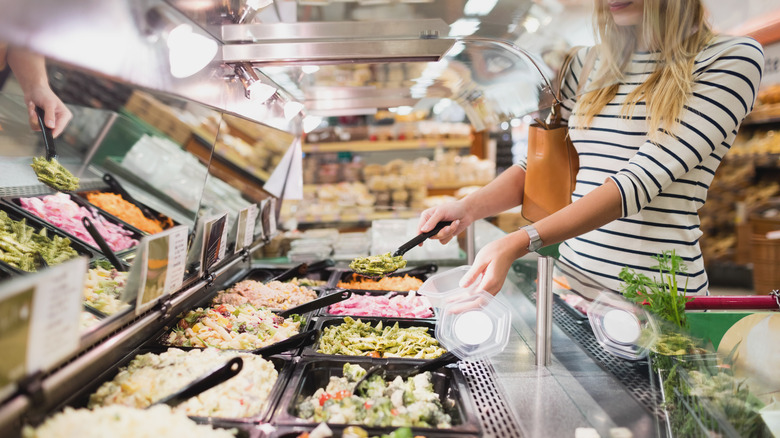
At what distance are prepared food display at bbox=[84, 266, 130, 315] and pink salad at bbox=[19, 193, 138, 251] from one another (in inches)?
19.9

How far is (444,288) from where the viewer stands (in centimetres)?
198

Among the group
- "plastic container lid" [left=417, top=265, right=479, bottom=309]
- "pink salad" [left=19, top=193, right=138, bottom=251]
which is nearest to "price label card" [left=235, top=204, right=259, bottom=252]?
"pink salad" [left=19, top=193, right=138, bottom=251]

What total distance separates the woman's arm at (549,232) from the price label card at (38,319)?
108cm

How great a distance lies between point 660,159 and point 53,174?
292 cm

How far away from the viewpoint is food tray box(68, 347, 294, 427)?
1.36m

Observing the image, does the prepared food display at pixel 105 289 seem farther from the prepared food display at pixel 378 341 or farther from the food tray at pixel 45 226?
the prepared food display at pixel 378 341

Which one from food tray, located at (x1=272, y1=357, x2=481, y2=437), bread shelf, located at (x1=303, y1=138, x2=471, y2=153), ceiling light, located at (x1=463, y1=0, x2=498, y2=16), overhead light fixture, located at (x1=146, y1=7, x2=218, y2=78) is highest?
bread shelf, located at (x1=303, y1=138, x2=471, y2=153)

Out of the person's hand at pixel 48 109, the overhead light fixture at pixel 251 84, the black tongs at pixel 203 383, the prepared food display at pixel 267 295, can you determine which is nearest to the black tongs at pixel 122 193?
the person's hand at pixel 48 109

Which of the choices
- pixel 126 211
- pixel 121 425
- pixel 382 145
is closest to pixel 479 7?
pixel 121 425

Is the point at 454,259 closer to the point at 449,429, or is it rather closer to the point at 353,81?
the point at 353,81

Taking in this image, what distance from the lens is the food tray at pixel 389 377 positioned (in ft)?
4.46

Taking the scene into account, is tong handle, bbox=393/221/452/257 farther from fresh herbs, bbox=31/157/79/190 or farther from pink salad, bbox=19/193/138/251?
fresh herbs, bbox=31/157/79/190

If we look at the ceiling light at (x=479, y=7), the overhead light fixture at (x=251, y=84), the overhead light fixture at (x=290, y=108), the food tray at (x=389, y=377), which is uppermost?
the ceiling light at (x=479, y=7)

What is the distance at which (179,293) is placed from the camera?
1.90 m
